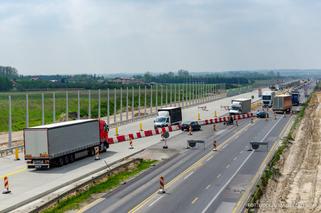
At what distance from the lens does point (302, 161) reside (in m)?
38.8

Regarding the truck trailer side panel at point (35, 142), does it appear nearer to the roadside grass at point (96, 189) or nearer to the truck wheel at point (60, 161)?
the truck wheel at point (60, 161)

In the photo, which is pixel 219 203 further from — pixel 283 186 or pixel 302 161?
pixel 302 161

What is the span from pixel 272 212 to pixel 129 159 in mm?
18312

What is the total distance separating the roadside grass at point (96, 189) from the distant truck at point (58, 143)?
528cm

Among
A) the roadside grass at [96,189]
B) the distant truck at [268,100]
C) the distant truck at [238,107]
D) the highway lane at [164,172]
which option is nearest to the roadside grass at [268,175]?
the highway lane at [164,172]

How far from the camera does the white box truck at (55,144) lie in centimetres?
3522

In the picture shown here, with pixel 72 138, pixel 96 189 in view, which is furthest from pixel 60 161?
pixel 96 189

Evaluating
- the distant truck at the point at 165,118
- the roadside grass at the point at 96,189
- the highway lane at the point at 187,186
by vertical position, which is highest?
the distant truck at the point at 165,118

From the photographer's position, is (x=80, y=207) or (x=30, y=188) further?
(x=30, y=188)

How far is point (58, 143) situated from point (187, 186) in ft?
39.2

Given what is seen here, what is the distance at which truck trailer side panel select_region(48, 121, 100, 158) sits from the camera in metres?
35.7

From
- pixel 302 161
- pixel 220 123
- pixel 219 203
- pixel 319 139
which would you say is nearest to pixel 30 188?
pixel 219 203

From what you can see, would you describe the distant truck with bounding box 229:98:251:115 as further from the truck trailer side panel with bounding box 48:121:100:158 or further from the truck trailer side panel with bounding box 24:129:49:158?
the truck trailer side panel with bounding box 24:129:49:158

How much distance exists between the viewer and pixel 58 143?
119 ft
